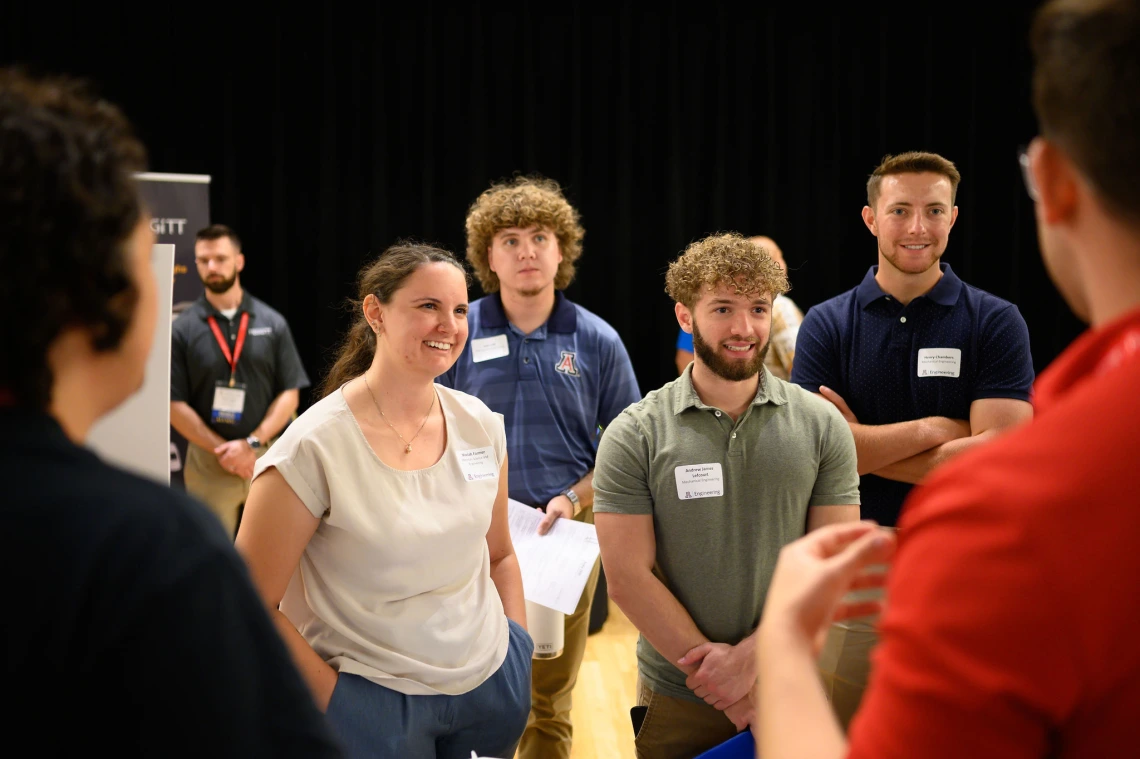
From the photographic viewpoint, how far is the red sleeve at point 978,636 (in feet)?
1.87

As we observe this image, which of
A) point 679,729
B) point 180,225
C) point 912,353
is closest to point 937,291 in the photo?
point 912,353

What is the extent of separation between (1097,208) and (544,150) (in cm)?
571

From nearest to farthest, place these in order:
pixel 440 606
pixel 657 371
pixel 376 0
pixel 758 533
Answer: pixel 440 606, pixel 758 533, pixel 376 0, pixel 657 371

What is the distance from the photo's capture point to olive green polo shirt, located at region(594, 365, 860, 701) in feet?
6.81

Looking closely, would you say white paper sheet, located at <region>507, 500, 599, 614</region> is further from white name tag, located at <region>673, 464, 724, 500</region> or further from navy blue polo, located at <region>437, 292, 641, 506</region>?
white name tag, located at <region>673, 464, 724, 500</region>

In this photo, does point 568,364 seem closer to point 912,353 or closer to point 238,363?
A: point 912,353

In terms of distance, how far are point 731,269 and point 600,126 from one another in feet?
13.6

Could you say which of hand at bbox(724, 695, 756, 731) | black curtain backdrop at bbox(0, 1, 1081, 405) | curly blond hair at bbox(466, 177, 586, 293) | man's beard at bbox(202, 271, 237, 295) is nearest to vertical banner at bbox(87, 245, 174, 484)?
hand at bbox(724, 695, 756, 731)

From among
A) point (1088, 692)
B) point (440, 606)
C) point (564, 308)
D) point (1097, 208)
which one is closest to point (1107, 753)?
point (1088, 692)

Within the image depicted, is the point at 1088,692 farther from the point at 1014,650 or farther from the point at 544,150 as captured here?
the point at 544,150

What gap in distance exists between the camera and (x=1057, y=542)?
0.57 metres

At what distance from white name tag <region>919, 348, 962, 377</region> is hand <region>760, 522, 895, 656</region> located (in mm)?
1941

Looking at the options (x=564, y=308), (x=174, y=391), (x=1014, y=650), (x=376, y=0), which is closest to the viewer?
(x=1014, y=650)

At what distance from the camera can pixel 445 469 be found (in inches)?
76.3
